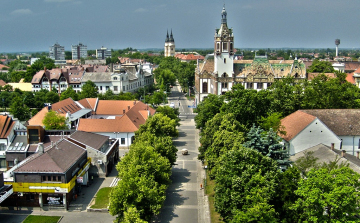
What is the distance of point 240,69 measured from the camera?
263 feet

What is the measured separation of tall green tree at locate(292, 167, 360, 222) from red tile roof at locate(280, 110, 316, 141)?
17152 millimetres

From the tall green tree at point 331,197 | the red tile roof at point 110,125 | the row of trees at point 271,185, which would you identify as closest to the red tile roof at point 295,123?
the row of trees at point 271,185

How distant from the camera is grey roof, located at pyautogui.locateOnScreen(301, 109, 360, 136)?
4153 centimetres

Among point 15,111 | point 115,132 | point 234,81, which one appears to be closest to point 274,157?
point 115,132

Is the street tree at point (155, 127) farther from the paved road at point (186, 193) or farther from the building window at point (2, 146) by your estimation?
the building window at point (2, 146)

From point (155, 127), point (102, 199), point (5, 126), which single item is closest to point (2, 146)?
point (5, 126)

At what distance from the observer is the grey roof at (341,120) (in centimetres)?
4153

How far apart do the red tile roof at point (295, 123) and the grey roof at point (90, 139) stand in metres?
23.1

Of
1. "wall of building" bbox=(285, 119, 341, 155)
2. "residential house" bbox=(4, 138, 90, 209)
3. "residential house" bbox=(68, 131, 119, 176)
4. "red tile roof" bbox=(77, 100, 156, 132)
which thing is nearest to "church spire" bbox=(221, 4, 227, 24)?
"red tile roof" bbox=(77, 100, 156, 132)

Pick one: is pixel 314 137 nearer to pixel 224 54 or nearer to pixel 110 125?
pixel 110 125

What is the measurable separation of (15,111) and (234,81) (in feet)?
160

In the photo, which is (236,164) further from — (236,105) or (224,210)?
(236,105)

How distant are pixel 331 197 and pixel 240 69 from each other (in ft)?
202

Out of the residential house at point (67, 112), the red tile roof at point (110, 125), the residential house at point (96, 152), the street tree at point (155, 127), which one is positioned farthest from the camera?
the residential house at point (67, 112)
